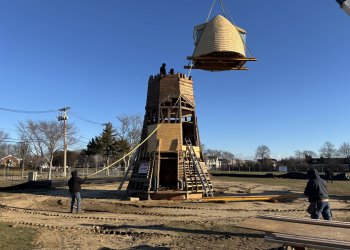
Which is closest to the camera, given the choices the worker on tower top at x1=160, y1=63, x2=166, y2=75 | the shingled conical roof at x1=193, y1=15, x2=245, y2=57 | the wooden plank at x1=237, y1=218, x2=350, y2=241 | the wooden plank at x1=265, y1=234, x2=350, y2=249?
the wooden plank at x1=265, y1=234, x2=350, y2=249

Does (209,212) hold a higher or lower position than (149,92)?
lower

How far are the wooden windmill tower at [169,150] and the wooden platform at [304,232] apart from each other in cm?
1224

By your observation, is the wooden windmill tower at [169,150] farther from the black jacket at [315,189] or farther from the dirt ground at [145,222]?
the black jacket at [315,189]

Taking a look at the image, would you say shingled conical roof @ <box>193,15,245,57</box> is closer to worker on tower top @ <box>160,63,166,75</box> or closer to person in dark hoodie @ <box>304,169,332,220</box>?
worker on tower top @ <box>160,63,166,75</box>

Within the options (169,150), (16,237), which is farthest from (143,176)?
(16,237)

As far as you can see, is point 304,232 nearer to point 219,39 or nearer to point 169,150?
point 219,39

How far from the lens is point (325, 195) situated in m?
9.62

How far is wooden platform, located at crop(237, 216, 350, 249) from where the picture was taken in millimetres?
5551

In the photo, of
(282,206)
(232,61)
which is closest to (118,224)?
(282,206)

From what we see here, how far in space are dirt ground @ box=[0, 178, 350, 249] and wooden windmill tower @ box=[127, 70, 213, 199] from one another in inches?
67.3

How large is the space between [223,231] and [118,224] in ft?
11.6

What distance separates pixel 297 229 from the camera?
648 cm

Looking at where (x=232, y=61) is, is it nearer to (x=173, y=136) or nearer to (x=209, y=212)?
(x=173, y=136)

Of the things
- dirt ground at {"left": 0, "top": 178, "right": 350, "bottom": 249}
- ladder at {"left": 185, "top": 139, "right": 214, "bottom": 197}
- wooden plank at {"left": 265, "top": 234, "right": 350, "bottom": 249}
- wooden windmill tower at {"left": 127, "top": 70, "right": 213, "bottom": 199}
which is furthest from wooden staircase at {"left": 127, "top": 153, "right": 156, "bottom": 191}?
wooden plank at {"left": 265, "top": 234, "right": 350, "bottom": 249}
